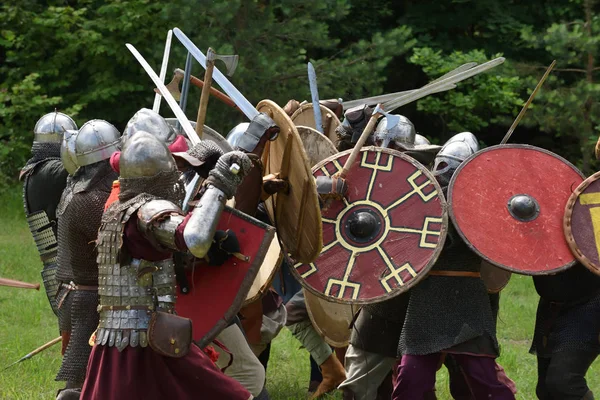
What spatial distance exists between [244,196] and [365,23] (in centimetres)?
948

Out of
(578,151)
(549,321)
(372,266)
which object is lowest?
(578,151)

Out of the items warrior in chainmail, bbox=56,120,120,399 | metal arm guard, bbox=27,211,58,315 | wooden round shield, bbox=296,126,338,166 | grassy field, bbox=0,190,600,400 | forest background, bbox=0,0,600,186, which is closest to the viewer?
warrior in chainmail, bbox=56,120,120,399

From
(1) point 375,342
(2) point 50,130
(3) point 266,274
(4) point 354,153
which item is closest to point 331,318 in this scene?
(1) point 375,342

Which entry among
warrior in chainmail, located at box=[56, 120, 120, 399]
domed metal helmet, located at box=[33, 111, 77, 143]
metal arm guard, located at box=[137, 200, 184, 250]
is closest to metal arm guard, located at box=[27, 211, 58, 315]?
domed metal helmet, located at box=[33, 111, 77, 143]

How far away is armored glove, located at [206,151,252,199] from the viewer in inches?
135

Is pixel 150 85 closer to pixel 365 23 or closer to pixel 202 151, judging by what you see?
pixel 365 23

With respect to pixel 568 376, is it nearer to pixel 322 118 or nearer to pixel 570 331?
pixel 570 331

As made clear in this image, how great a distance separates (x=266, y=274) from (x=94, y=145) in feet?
3.17

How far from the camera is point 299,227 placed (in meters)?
4.09

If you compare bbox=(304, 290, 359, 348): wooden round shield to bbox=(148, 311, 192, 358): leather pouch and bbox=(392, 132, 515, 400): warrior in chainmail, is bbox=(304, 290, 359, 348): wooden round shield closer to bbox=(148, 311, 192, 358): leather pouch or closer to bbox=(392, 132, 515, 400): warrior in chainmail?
bbox=(392, 132, 515, 400): warrior in chainmail

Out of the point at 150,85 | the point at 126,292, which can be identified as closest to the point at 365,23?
the point at 150,85

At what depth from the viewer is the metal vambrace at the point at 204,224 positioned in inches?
128

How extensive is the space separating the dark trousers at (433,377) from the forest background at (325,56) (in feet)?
22.1

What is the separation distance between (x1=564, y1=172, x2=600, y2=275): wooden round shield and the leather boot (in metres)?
1.93
